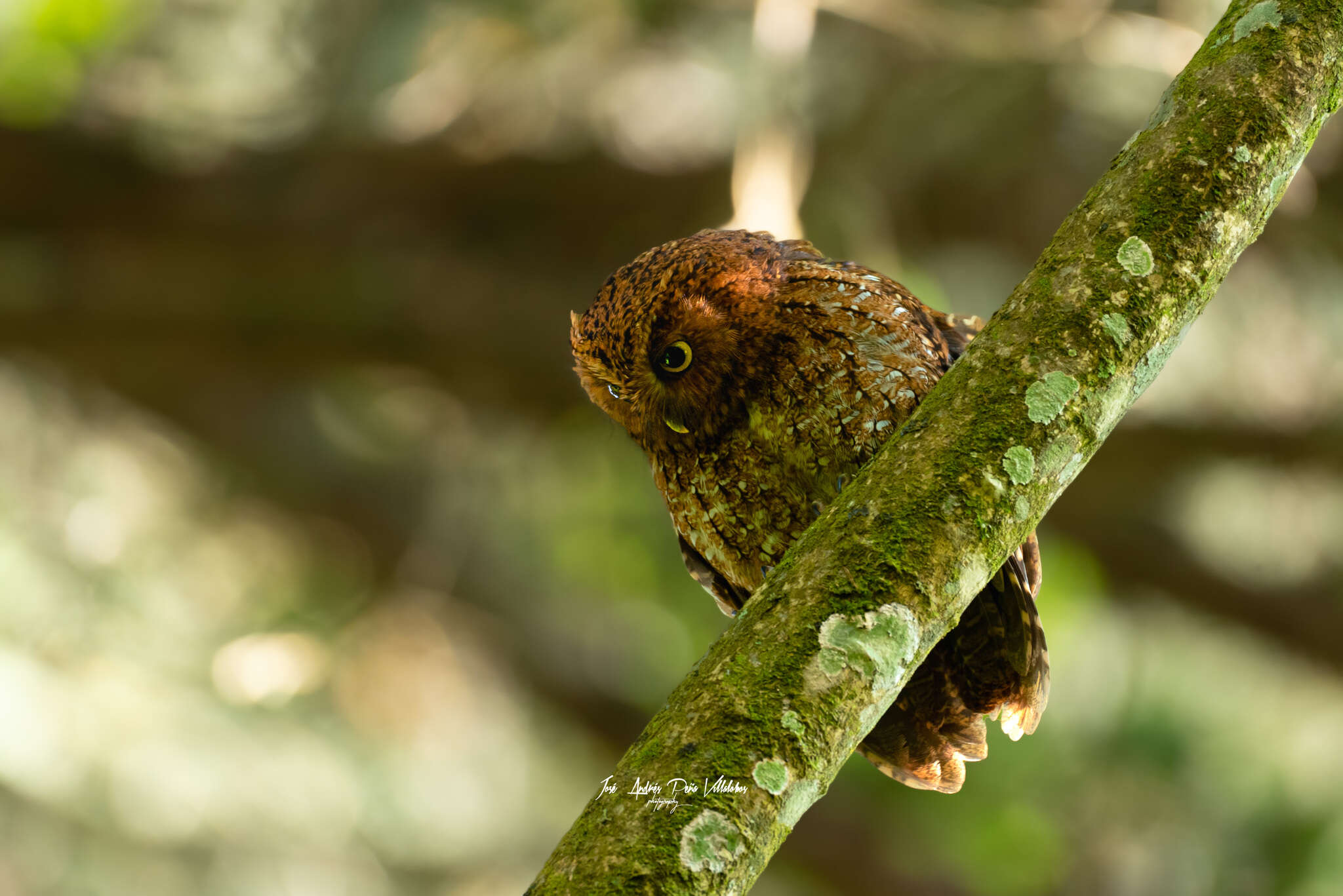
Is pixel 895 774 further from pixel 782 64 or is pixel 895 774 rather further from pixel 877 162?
pixel 877 162

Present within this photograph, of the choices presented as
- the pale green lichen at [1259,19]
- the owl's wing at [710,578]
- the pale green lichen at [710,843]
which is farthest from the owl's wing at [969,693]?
the pale green lichen at [710,843]

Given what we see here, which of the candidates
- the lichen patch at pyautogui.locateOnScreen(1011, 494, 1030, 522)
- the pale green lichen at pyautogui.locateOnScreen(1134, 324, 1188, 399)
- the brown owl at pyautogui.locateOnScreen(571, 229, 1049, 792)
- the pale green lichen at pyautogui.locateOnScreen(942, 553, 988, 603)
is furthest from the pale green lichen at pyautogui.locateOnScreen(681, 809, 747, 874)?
the brown owl at pyautogui.locateOnScreen(571, 229, 1049, 792)

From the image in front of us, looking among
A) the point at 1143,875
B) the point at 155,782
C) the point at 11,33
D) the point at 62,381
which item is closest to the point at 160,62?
the point at 11,33

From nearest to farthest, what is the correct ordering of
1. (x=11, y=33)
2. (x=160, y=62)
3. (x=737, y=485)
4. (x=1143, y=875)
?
(x=737, y=485)
(x=11, y=33)
(x=160, y=62)
(x=1143, y=875)

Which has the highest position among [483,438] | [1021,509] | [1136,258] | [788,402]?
[483,438]

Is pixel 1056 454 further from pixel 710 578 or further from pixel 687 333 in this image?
pixel 710 578

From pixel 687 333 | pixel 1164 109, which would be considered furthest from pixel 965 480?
pixel 687 333

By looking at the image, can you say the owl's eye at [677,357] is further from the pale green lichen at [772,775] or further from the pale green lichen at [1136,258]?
the pale green lichen at [772,775]
